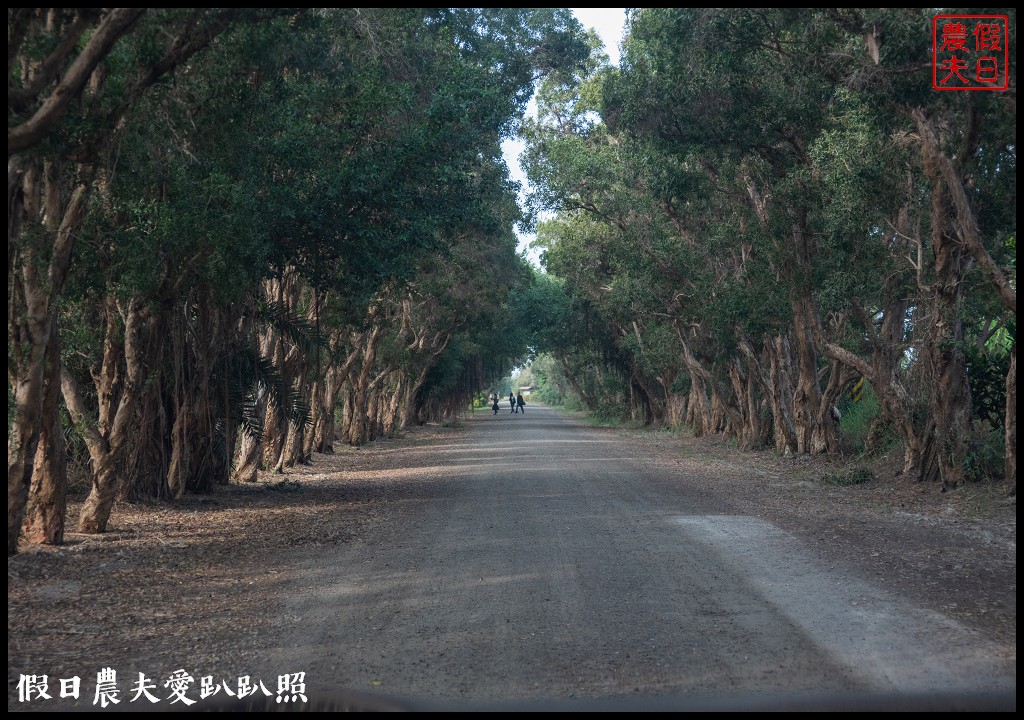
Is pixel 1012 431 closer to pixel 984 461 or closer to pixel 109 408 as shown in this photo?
pixel 984 461

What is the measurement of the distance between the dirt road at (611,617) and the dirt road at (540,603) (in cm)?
3

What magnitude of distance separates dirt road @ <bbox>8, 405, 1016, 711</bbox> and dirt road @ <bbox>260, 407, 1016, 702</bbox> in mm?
28

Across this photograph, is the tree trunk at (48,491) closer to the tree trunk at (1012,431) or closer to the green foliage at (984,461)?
the tree trunk at (1012,431)

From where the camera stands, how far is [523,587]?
27.3ft

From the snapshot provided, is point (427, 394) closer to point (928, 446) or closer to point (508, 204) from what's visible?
point (508, 204)

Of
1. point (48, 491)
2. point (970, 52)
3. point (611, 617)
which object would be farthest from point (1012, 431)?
point (48, 491)

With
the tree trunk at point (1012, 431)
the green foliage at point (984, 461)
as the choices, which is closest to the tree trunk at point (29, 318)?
the tree trunk at point (1012, 431)

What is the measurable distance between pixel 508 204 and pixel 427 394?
26987 millimetres

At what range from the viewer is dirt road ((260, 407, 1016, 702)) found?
5680 mm

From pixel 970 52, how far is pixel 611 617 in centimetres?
809

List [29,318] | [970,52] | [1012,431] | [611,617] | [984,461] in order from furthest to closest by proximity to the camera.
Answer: [984,461] → [1012,431] → [970,52] → [29,318] → [611,617]

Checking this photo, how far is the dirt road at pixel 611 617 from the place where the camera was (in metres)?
5.68

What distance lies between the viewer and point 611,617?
7.17 metres

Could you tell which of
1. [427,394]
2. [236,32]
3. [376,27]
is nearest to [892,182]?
[376,27]
